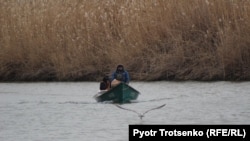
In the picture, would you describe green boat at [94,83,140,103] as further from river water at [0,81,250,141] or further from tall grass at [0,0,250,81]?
tall grass at [0,0,250,81]

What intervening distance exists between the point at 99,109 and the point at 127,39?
6250mm

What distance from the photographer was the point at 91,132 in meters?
19.0

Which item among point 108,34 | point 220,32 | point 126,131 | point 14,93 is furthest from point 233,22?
point 126,131

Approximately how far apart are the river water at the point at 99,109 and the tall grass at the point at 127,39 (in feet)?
2.67

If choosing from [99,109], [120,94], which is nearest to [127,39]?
[120,94]

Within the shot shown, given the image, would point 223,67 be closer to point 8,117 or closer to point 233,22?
point 233,22

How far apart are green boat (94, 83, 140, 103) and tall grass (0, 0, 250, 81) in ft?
13.9

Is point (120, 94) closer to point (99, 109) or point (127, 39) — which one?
point (99, 109)

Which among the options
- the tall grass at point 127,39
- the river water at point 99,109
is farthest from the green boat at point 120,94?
the tall grass at point 127,39

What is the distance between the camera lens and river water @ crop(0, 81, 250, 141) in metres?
19.2

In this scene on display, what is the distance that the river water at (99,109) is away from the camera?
19219 millimetres

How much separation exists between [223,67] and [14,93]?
21.8 feet

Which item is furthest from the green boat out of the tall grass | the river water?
the tall grass

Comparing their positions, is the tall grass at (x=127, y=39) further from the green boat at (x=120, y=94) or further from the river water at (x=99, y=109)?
the green boat at (x=120, y=94)
